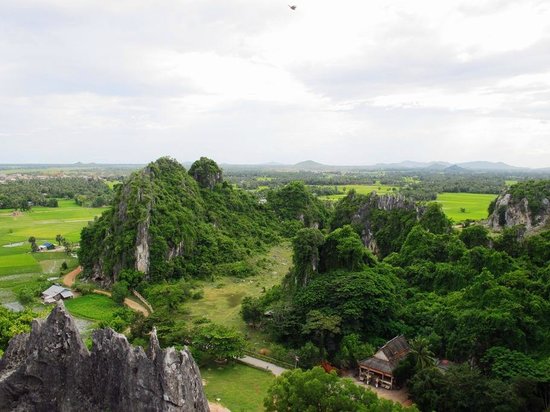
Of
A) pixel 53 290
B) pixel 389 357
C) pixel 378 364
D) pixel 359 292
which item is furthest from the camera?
pixel 53 290

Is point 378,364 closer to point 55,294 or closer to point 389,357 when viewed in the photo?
point 389,357

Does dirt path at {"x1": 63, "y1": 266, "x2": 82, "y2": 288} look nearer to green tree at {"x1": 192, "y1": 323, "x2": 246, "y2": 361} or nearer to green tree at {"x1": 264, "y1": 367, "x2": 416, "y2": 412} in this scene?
green tree at {"x1": 192, "y1": 323, "x2": 246, "y2": 361}

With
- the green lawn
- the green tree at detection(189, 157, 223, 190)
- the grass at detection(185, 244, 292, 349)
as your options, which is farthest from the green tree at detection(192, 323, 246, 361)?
the green tree at detection(189, 157, 223, 190)

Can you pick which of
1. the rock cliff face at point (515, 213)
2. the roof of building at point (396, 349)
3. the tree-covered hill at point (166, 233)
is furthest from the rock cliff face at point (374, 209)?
the roof of building at point (396, 349)

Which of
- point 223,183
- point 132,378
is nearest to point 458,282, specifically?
point 132,378

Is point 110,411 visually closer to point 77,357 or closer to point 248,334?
point 77,357

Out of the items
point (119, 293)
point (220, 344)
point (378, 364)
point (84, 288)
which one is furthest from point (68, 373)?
point (84, 288)
